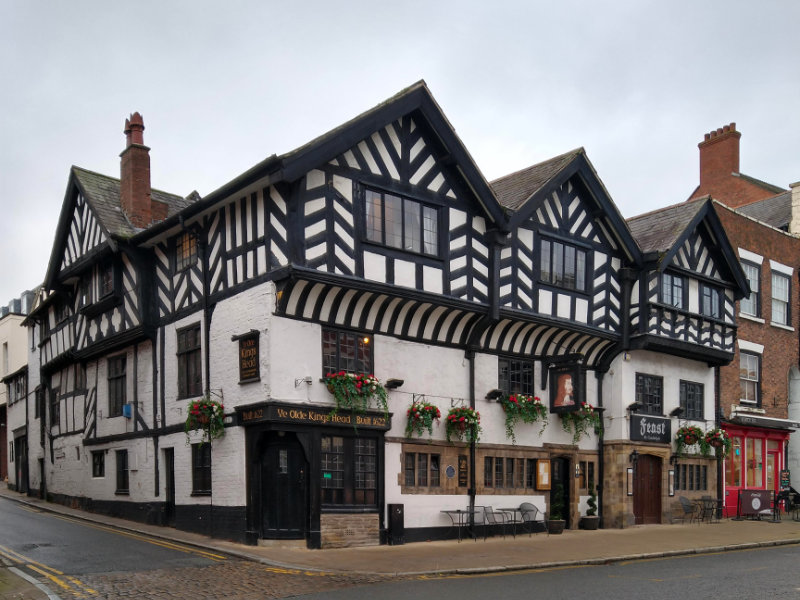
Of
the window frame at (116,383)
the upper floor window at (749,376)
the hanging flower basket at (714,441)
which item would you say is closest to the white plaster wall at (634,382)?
the hanging flower basket at (714,441)

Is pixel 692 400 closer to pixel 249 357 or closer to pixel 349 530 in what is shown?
pixel 349 530

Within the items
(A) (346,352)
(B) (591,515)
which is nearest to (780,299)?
(B) (591,515)

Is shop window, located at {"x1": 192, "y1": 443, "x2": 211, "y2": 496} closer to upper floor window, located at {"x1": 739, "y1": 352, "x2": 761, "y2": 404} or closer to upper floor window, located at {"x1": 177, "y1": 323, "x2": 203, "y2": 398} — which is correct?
upper floor window, located at {"x1": 177, "y1": 323, "x2": 203, "y2": 398}

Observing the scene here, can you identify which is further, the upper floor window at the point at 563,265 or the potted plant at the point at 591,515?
the potted plant at the point at 591,515

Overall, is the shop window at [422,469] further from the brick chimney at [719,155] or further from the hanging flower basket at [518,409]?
the brick chimney at [719,155]

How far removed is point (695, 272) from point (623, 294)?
2.99 meters

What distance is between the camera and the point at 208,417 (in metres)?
18.0

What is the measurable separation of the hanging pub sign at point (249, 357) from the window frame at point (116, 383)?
670 cm

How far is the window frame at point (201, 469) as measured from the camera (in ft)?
62.3

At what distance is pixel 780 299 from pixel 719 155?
8.05 metres

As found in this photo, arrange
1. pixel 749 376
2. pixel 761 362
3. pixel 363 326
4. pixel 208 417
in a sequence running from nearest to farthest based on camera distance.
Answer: pixel 208 417 → pixel 363 326 → pixel 749 376 → pixel 761 362

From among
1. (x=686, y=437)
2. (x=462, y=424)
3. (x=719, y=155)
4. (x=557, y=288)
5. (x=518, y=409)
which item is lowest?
(x=686, y=437)

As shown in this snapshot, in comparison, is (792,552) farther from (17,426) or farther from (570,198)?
(17,426)

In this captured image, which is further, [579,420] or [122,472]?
[122,472]
